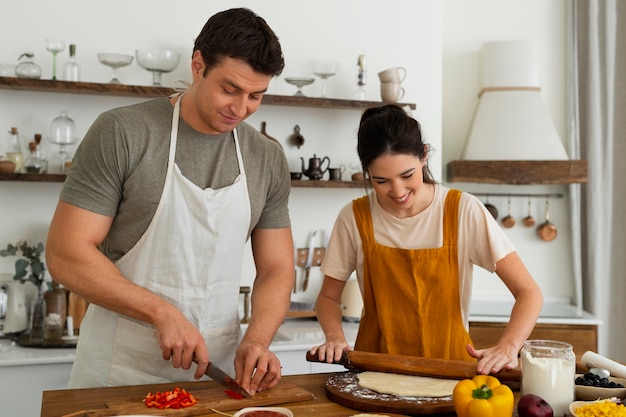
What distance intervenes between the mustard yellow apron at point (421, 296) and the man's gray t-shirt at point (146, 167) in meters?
0.35

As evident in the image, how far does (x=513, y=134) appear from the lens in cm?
419

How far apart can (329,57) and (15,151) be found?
64.9 inches

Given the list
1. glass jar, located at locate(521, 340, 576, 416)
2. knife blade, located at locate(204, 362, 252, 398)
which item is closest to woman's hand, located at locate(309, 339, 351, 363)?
knife blade, located at locate(204, 362, 252, 398)

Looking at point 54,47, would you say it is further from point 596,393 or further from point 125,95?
point 596,393

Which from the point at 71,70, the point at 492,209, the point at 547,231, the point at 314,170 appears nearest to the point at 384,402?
the point at 314,170

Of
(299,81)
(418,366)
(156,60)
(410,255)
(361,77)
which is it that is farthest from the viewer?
(361,77)

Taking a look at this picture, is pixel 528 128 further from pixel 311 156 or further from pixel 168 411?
pixel 168 411

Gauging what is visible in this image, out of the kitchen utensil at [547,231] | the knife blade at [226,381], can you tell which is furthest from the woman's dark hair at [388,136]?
the kitchen utensil at [547,231]

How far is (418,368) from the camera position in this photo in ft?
6.29

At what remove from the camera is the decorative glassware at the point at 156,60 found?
144 inches

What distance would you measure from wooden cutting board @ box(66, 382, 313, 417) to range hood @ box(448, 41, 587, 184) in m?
2.55

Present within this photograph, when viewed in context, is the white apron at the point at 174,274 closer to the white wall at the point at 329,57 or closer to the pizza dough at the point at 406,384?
the pizza dough at the point at 406,384

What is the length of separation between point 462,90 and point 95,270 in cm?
302

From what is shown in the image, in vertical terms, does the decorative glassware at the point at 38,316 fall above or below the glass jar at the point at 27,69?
Answer: below
